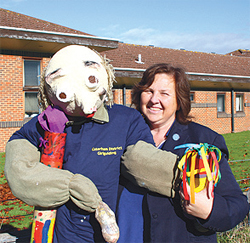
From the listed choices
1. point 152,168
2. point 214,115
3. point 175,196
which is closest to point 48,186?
point 152,168

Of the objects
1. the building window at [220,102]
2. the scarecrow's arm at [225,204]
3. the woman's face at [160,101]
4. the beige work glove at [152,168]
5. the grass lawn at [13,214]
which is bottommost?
the grass lawn at [13,214]

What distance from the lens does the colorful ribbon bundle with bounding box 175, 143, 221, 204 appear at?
5.28 ft

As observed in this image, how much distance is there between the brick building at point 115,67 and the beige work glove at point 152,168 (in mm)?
3300

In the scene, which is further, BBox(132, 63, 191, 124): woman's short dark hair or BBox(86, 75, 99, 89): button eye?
BBox(132, 63, 191, 124): woman's short dark hair

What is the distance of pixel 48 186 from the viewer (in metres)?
1.60

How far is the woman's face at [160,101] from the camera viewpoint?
2.16 metres

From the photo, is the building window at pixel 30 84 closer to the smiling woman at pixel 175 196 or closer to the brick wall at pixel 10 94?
the brick wall at pixel 10 94

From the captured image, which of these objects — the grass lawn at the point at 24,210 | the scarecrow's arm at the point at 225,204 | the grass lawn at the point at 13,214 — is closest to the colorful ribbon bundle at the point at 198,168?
the scarecrow's arm at the point at 225,204

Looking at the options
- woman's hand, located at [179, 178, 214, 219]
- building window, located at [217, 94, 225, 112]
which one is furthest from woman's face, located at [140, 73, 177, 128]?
building window, located at [217, 94, 225, 112]

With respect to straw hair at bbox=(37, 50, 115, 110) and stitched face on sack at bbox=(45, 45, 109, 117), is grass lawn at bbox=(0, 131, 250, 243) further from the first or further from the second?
stitched face on sack at bbox=(45, 45, 109, 117)

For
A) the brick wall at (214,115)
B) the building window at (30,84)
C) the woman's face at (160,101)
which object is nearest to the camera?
the woman's face at (160,101)

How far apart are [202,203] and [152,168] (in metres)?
0.37

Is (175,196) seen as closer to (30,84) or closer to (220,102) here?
(30,84)

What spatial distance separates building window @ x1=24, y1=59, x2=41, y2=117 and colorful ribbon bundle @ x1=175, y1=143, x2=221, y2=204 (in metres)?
9.98
